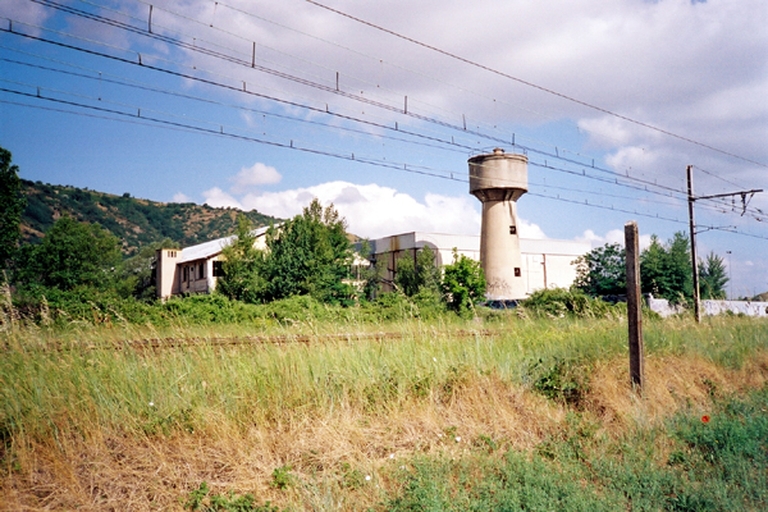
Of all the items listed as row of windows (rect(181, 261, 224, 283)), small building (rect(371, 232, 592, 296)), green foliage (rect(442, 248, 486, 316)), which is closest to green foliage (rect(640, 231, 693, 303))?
small building (rect(371, 232, 592, 296))

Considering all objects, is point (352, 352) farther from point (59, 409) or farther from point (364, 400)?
point (59, 409)

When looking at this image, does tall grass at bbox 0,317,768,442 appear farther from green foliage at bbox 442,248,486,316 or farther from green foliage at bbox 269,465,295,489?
green foliage at bbox 442,248,486,316

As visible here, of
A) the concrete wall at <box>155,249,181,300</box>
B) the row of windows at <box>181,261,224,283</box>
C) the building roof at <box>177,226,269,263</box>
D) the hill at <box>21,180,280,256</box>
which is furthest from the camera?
the hill at <box>21,180,280,256</box>

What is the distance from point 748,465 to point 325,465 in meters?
4.30

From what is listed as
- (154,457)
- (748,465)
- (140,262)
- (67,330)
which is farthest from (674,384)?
(140,262)

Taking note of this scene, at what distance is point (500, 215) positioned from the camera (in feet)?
157

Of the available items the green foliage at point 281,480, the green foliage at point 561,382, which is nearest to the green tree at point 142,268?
the green foliage at point 561,382

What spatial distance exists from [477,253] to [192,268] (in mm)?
31566

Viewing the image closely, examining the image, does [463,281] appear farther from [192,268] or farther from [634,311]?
[634,311]

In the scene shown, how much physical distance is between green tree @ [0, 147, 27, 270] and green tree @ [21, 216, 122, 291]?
1789cm

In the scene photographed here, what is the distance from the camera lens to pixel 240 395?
620 cm

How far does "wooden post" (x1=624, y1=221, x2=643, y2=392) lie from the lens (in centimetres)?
829

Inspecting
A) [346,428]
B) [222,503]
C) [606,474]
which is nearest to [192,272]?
[346,428]

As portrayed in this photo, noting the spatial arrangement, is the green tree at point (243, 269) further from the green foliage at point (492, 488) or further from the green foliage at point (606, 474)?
the green foliage at point (492, 488)
